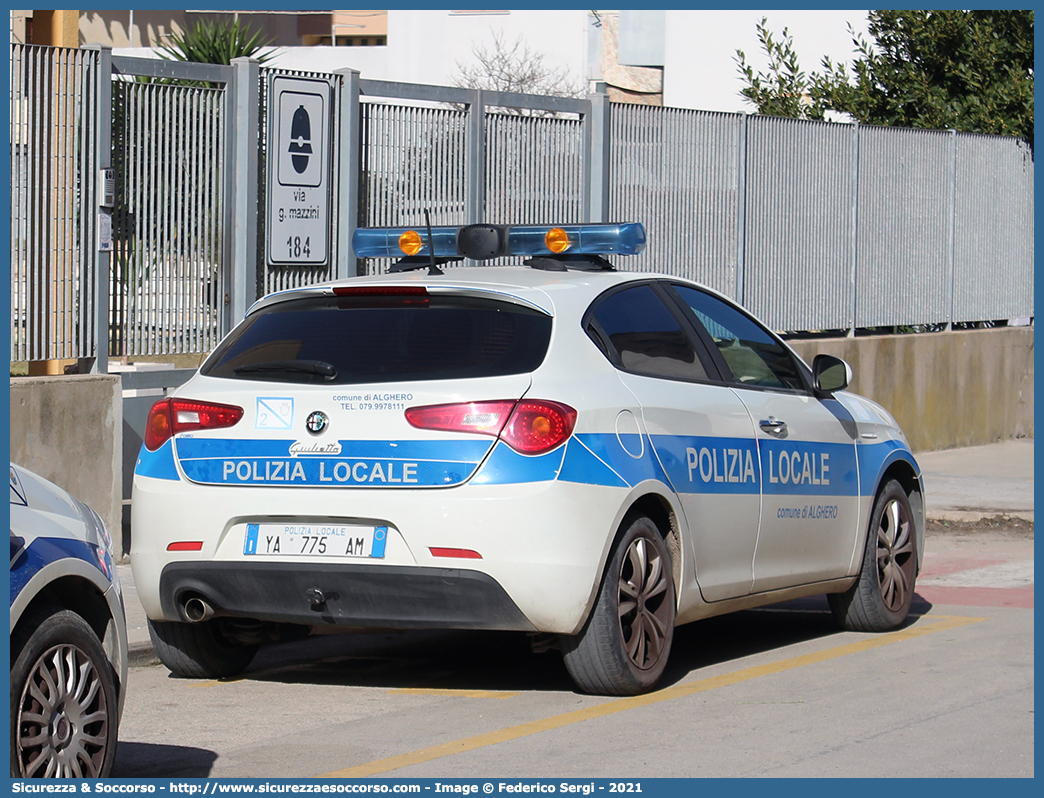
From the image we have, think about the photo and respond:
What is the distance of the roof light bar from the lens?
7258 millimetres

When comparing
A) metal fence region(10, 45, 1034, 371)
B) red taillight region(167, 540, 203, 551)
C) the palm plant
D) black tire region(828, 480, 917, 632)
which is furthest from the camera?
the palm plant

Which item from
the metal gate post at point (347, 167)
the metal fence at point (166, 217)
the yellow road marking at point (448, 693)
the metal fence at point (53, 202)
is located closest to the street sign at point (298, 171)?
the metal gate post at point (347, 167)

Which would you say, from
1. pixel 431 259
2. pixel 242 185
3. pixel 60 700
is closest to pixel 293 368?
pixel 431 259

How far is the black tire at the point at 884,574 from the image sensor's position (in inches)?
311

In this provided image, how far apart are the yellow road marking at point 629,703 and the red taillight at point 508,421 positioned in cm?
100

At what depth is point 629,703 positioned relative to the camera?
6.18m

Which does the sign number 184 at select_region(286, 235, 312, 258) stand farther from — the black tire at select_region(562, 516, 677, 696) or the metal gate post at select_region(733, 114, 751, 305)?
the black tire at select_region(562, 516, 677, 696)

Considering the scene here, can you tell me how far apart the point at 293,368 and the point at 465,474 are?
2.80 ft

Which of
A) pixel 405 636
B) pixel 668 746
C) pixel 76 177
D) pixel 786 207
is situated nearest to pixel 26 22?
pixel 76 177

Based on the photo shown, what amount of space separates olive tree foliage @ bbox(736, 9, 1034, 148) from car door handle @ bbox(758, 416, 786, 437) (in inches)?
517

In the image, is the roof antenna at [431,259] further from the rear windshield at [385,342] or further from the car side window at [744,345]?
the car side window at [744,345]

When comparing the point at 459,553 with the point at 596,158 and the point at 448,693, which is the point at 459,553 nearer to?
the point at 448,693

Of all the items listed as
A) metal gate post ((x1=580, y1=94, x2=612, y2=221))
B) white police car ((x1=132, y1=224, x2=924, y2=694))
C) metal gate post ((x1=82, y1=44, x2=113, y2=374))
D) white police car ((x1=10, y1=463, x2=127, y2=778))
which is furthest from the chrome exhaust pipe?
metal gate post ((x1=580, y1=94, x2=612, y2=221))

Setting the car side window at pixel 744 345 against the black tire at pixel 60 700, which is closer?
the black tire at pixel 60 700
